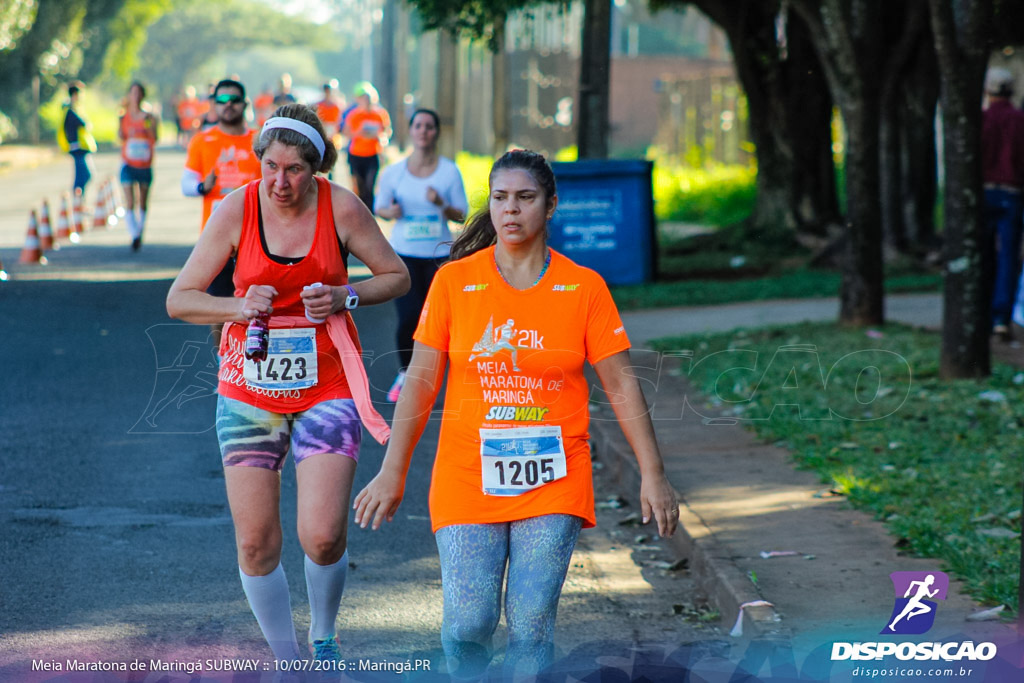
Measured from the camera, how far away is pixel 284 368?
4.52m

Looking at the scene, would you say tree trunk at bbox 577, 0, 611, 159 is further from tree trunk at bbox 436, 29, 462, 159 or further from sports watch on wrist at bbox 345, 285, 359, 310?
tree trunk at bbox 436, 29, 462, 159

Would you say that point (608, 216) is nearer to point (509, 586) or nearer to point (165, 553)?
point (165, 553)

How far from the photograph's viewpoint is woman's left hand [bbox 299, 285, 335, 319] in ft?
14.6

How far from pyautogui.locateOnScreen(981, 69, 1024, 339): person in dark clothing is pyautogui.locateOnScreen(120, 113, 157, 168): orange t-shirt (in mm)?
10796

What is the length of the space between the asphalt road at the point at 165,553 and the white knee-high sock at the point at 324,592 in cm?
28

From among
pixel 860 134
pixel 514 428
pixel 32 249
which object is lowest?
pixel 32 249

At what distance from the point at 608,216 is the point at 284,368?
11650 mm

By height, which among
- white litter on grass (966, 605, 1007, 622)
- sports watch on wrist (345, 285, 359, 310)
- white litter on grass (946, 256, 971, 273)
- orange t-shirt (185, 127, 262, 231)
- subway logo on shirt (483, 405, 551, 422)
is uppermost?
orange t-shirt (185, 127, 262, 231)

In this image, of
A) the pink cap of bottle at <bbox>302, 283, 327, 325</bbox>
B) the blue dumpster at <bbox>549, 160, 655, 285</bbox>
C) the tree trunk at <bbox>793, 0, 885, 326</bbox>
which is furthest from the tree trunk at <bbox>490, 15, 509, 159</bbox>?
the pink cap of bottle at <bbox>302, 283, 327, 325</bbox>

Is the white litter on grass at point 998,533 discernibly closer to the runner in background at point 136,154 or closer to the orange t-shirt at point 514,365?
the orange t-shirt at point 514,365

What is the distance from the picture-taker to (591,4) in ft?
51.0

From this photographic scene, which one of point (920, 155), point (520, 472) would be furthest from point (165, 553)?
point (920, 155)

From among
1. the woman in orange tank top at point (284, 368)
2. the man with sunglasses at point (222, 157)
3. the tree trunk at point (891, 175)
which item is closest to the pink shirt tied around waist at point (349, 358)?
the woman in orange tank top at point (284, 368)

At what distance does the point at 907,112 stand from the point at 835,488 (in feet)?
43.2
